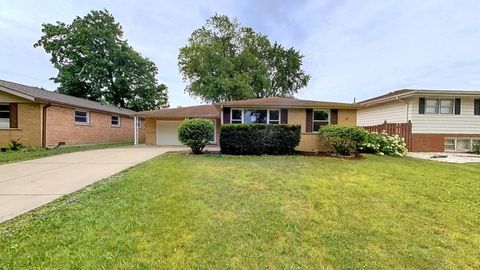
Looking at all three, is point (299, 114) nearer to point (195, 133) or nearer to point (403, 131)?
point (403, 131)

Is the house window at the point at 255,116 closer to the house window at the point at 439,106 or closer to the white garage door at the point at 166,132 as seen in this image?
the white garage door at the point at 166,132

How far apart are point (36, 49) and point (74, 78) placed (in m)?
5.77

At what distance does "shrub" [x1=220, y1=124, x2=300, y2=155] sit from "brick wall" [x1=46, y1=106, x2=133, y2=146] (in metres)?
10.5

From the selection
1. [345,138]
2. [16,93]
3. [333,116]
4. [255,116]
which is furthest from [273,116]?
[16,93]

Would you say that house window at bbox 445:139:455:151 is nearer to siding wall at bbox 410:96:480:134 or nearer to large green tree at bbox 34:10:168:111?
siding wall at bbox 410:96:480:134

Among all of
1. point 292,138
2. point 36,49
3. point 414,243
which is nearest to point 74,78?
point 36,49

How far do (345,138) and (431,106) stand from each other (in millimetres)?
6904

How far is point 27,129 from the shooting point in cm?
1489

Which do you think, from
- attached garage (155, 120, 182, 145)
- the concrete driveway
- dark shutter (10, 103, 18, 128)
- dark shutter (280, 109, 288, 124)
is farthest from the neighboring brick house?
dark shutter (280, 109, 288, 124)

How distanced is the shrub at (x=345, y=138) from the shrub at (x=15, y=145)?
16231mm

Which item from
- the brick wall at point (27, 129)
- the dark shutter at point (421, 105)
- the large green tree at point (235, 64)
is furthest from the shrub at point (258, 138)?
the large green tree at point (235, 64)

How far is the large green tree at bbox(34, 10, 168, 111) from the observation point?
31.0 m

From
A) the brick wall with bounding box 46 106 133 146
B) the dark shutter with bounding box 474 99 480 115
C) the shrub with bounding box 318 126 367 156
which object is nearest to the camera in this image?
the shrub with bounding box 318 126 367 156

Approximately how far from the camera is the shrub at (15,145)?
14242mm
